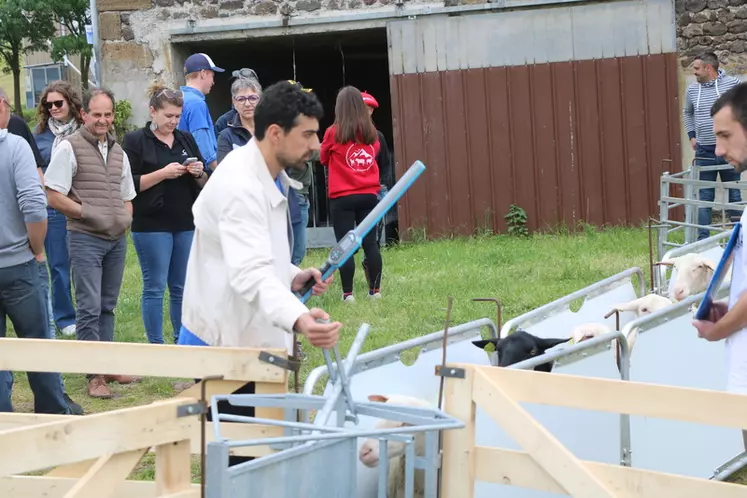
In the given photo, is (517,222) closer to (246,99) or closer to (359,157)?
(359,157)

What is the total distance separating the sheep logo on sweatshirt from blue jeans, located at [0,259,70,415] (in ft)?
11.7

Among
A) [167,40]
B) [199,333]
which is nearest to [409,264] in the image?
[167,40]

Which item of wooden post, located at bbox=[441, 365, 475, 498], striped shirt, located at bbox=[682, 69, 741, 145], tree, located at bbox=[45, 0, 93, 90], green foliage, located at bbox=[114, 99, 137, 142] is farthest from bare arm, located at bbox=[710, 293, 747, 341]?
tree, located at bbox=[45, 0, 93, 90]

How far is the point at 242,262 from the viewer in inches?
133

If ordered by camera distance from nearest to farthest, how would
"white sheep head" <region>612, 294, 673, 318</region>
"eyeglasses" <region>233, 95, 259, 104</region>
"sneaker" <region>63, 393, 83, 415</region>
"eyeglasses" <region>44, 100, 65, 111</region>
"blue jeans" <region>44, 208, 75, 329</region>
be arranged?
1. "white sheep head" <region>612, 294, 673, 318</region>
2. "sneaker" <region>63, 393, 83, 415</region>
3. "eyeglasses" <region>233, 95, 259, 104</region>
4. "eyeglasses" <region>44, 100, 65, 111</region>
5. "blue jeans" <region>44, 208, 75, 329</region>

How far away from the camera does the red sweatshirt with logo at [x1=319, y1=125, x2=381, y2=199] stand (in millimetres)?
8594

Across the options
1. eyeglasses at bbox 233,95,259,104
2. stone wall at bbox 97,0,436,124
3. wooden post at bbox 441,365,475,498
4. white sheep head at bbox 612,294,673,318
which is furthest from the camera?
stone wall at bbox 97,0,436,124

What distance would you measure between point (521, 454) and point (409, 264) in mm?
7411

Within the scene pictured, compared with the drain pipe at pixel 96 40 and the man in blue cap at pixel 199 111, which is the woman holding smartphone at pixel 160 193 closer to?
the man in blue cap at pixel 199 111

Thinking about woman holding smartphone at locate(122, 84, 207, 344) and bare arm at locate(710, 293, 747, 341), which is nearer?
bare arm at locate(710, 293, 747, 341)

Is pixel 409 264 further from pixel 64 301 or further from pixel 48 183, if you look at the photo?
pixel 48 183

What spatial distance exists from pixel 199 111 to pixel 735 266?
483cm

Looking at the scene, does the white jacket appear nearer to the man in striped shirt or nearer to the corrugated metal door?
the man in striped shirt

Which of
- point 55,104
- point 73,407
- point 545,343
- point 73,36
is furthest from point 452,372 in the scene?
point 73,36
